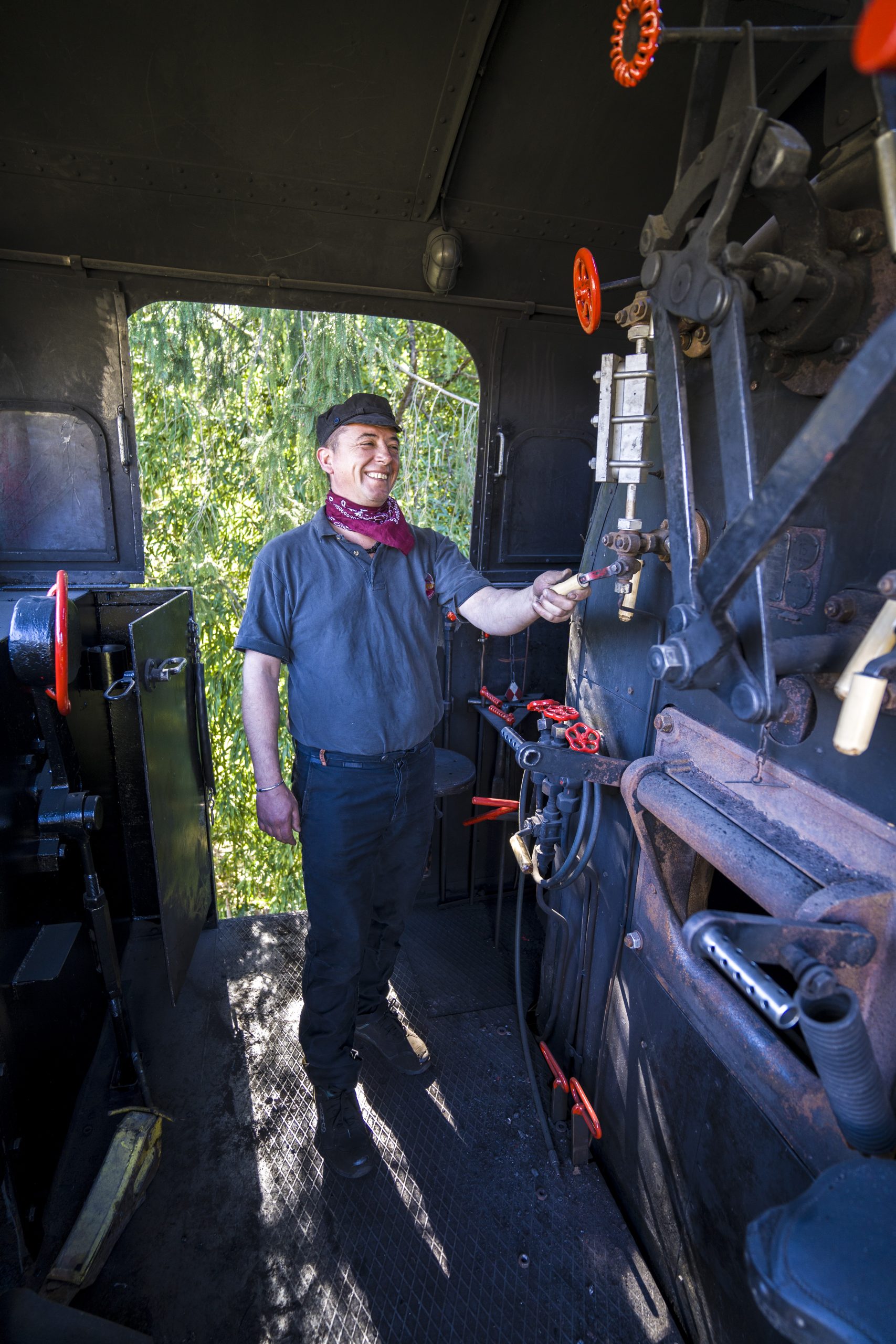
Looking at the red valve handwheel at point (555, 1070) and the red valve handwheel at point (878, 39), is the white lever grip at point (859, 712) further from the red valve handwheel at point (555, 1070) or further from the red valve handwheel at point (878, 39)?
the red valve handwheel at point (555, 1070)

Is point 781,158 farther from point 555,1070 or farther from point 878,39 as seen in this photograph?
point 555,1070

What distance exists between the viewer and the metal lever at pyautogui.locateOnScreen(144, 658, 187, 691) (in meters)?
2.15

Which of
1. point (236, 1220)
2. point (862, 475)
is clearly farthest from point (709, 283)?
point (236, 1220)

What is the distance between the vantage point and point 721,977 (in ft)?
4.75

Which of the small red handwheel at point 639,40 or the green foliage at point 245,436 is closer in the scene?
the small red handwheel at point 639,40

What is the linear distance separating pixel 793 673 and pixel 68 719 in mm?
2407

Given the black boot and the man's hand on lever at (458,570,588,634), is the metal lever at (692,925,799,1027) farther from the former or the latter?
the black boot

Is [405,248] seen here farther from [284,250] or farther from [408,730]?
[408,730]

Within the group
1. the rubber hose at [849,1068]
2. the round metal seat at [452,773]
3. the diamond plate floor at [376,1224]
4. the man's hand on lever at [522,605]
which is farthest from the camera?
the round metal seat at [452,773]

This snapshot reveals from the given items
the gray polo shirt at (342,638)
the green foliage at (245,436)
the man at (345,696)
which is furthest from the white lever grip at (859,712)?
the green foliage at (245,436)

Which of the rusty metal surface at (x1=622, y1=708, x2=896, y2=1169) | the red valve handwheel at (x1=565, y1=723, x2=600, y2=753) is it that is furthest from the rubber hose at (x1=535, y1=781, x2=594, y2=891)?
the rusty metal surface at (x1=622, y1=708, x2=896, y2=1169)

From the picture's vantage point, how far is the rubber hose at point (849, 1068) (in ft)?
2.95

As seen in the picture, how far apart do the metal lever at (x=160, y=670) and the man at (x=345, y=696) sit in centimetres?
27

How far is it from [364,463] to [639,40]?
123 centimetres
